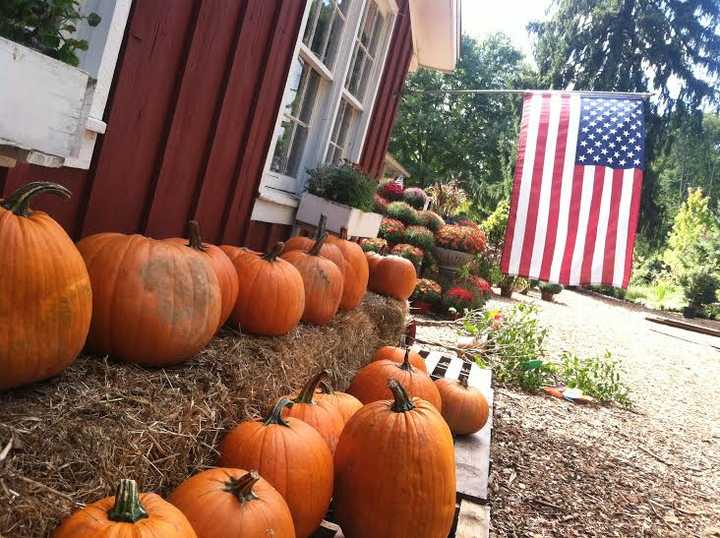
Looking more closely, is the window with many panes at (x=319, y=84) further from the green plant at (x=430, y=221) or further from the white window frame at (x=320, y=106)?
the green plant at (x=430, y=221)

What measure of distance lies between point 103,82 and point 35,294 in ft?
3.31

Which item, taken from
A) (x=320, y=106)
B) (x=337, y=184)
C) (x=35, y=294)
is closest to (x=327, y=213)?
(x=337, y=184)

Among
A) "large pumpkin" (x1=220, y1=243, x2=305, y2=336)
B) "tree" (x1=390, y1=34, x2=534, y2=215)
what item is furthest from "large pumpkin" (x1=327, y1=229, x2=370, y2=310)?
"tree" (x1=390, y1=34, x2=534, y2=215)

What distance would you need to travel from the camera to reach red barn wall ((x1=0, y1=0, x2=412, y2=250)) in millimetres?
2207

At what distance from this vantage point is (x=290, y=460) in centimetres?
180

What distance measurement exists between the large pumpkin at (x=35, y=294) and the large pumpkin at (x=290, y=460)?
582mm

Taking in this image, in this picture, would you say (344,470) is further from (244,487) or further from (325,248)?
(325,248)

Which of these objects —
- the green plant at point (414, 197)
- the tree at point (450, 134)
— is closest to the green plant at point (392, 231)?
the green plant at point (414, 197)

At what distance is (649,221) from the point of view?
66.4ft

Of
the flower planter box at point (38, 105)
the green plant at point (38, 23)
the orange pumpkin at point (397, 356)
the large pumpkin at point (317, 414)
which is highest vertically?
the green plant at point (38, 23)

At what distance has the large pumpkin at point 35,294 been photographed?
1346 mm

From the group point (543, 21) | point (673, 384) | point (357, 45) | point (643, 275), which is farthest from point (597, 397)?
point (643, 275)

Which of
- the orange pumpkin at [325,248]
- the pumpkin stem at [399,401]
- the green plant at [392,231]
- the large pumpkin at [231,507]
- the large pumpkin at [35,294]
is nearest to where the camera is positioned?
the large pumpkin at [35,294]

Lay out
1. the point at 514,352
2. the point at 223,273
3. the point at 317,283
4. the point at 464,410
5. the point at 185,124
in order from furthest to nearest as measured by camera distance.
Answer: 1. the point at 514,352
2. the point at 464,410
3. the point at 317,283
4. the point at 185,124
5. the point at 223,273
